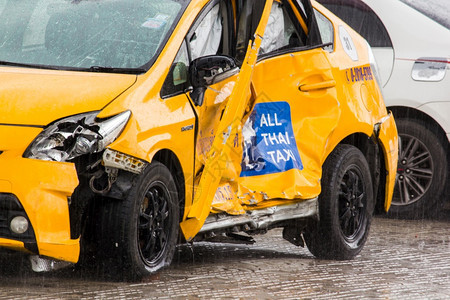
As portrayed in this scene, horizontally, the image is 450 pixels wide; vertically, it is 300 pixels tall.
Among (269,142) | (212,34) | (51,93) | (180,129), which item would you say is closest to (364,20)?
(269,142)

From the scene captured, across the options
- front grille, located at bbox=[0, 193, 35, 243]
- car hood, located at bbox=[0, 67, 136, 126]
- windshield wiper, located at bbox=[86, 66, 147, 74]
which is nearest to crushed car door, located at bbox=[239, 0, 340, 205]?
windshield wiper, located at bbox=[86, 66, 147, 74]

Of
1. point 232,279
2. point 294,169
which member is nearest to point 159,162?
point 232,279

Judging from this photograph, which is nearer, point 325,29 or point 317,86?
point 317,86

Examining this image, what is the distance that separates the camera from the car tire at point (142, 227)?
606cm

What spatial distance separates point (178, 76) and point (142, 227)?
96cm

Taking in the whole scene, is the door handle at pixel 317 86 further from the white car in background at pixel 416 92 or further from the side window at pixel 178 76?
the white car in background at pixel 416 92

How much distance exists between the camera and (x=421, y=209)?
33.4 feet

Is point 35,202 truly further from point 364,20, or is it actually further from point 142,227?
point 364,20

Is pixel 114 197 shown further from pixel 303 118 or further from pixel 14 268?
pixel 303 118

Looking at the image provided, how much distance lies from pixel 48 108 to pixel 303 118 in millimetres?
2260

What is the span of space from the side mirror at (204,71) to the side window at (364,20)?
3789mm

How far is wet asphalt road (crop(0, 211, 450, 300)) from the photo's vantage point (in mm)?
6152

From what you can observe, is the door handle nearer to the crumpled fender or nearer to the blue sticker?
the blue sticker

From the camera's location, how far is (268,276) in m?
6.94
